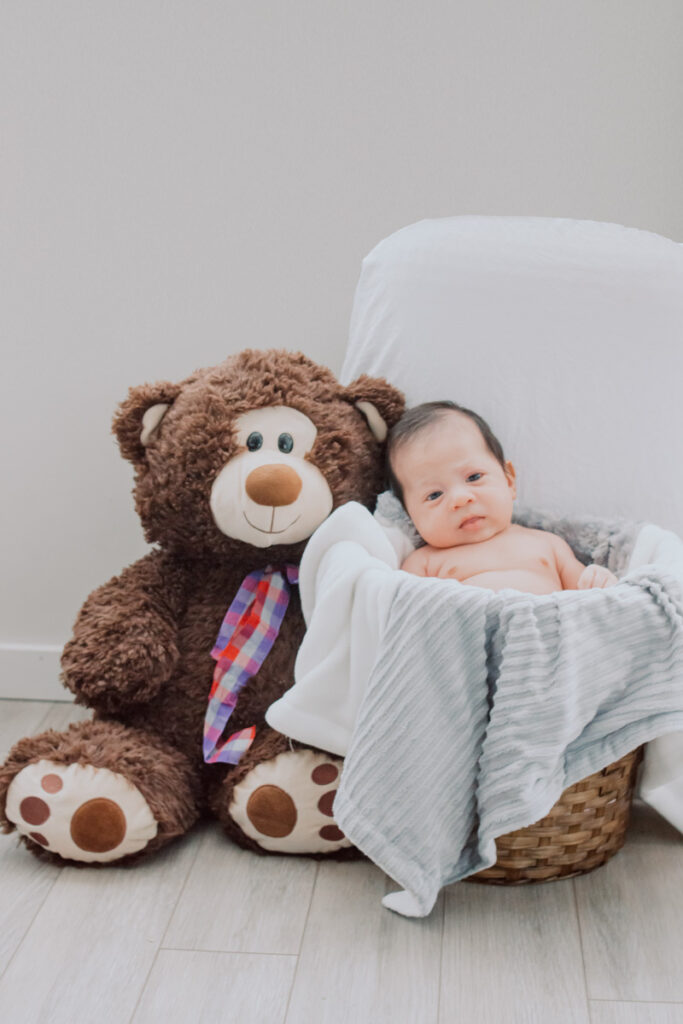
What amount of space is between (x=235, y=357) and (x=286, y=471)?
23 centimetres

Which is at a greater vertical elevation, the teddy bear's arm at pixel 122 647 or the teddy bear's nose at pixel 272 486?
the teddy bear's nose at pixel 272 486

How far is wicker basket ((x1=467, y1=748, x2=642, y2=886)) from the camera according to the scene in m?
1.36

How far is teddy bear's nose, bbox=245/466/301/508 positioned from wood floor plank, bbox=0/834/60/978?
21.5 inches

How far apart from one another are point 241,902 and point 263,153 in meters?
1.11

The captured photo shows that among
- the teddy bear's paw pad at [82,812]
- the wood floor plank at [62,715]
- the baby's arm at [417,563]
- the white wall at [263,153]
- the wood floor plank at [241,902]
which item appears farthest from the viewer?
the wood floor plank at [62,715]

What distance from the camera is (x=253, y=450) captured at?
153cm

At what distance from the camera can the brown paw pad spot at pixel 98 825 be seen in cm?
142

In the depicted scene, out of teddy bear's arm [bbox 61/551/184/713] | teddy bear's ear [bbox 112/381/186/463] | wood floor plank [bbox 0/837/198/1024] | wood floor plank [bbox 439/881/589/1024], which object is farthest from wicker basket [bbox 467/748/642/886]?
teddy bear's ear [bbox 112/381/186/463]

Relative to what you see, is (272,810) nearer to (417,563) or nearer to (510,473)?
(417,563)

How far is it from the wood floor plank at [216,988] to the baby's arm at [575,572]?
1.88ft

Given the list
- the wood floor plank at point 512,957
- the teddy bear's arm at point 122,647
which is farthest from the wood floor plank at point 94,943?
the wood floor plank at point 512,957

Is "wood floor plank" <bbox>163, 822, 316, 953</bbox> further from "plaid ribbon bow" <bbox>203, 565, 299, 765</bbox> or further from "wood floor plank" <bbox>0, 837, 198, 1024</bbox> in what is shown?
"plaid ribbon bow" <bbox>203, 565, 299, 765</bbox>

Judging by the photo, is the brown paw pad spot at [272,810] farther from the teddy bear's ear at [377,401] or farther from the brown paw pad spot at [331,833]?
the teddy bear's ear at [377,401]

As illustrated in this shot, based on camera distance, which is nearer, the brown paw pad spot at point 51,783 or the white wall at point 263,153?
the brown paw pad spot at point 51,783
